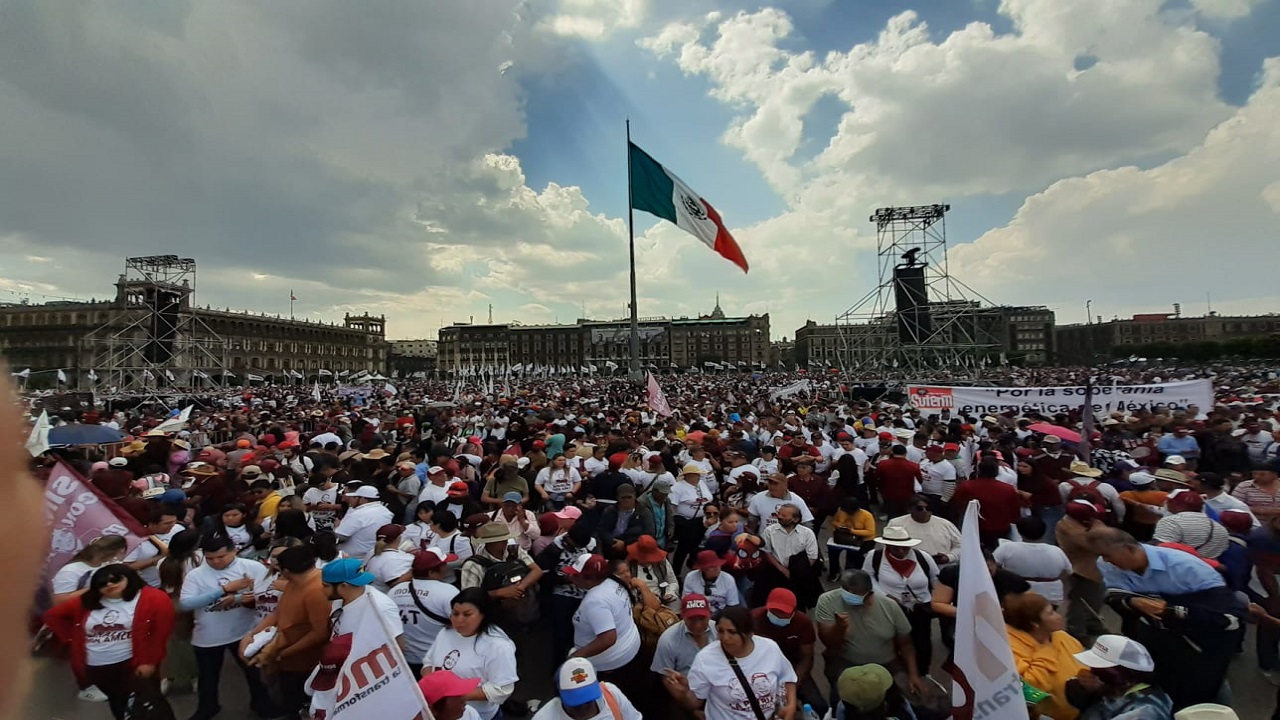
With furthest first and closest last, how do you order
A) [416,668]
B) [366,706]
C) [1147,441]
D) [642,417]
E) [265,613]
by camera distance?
[642,417] < [1147,441] < [265,613] < [416,668] < [366,706]

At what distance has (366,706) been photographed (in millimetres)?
2770

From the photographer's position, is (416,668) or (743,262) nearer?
(416,668)

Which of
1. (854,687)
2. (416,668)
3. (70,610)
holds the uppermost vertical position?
(70,610)

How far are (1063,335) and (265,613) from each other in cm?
14415

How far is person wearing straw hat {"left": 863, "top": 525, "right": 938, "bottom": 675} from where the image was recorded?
4672 mm

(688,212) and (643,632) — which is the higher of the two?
(688,212)

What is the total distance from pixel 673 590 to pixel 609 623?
2.94 feet

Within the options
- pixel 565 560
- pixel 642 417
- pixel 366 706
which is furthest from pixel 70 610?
pixel 642 417

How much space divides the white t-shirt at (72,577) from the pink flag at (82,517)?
690 millimetres

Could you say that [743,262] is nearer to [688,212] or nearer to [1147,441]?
[688,212]

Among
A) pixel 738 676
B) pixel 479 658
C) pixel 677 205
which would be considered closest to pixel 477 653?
pixel 479 658

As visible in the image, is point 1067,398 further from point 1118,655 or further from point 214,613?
point 214,613

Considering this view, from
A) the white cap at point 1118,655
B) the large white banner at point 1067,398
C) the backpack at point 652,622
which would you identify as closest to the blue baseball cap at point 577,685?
the backpack at point 652,622

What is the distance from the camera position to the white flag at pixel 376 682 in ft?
8.89
